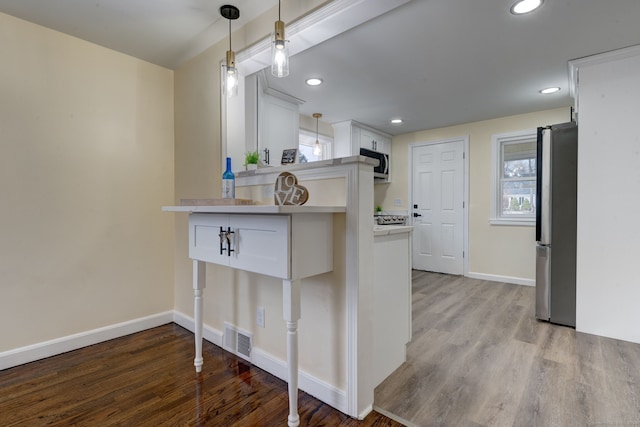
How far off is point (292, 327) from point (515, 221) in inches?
158

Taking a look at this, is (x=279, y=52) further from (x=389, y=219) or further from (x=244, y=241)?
(x=389, y=219)

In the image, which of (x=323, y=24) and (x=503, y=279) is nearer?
(x=323, y=24)

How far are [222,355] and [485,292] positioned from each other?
10.5 feet

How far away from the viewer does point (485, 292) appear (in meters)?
3.78

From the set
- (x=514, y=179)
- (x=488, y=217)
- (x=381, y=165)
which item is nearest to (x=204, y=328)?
(x=381, y=165)

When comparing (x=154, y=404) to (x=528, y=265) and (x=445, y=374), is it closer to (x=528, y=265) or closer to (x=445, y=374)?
(x=445, y=374)

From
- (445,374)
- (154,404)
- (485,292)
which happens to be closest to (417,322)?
(445,374)

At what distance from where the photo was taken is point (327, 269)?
1.52m

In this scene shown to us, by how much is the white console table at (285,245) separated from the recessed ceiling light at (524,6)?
5.76 ft

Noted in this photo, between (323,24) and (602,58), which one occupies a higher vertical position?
(602,58)

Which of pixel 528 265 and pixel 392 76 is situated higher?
pixel 392 76

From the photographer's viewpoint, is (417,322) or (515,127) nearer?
(417,322)

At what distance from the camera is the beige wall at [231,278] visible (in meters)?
1.62

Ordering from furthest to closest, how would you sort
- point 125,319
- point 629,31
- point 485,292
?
point 485,292 < point 125,319 < point 629,31
